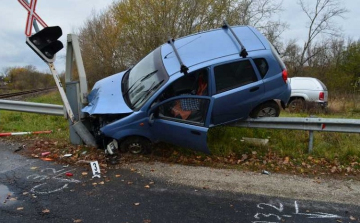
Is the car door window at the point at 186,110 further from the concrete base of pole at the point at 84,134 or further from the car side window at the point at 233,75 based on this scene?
the concrete base of pole at the point at 84,134

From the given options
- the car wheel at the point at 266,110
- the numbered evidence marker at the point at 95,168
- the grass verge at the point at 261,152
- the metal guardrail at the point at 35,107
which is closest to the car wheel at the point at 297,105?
the grass verge at the point at 261,152

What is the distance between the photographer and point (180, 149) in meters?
5.79

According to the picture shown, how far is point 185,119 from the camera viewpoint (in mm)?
5168

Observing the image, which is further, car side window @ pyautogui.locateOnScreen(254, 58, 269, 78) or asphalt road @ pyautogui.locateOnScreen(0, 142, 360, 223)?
car side window @ pyautogui.locateOnScreen(254, 58, 269, 78)

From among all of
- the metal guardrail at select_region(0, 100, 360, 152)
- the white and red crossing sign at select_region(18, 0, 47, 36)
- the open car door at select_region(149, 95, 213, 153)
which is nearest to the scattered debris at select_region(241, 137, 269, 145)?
the metal guardrail at select_region(0, 100, 360, 152)

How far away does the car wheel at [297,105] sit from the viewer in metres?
11.2

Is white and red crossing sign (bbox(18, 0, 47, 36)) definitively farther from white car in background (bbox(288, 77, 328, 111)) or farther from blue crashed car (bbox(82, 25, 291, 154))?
white car in background (bbox(288, 77, 328, 111))

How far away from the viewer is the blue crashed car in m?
5.14

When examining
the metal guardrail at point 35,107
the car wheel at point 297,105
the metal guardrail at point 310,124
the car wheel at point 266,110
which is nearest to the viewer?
the metal guardrail at point 310,124

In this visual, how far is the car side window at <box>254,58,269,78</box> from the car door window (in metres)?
1.36

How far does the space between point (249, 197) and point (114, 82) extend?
368 cm

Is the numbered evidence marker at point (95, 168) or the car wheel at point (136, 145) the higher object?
the car wheel at point (136, 145)

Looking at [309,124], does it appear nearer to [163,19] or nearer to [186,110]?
[186,110]

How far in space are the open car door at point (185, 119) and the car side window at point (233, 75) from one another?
23.9 inches
